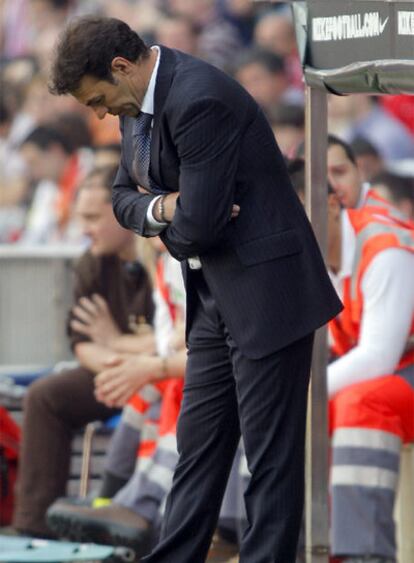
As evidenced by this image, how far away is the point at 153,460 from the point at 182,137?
7.85 ft

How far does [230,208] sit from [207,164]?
0.14m

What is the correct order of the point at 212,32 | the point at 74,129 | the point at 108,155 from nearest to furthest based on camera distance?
the point at 108,155
the point at 74,129
the point at 212,32

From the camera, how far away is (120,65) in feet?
14.8

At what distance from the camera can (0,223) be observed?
43.8 ft

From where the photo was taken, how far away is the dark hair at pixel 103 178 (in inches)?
293

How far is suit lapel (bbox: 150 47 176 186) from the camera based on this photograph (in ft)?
14.8

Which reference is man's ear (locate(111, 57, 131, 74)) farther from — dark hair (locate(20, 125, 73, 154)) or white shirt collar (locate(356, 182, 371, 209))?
dark hair (locate(20, 125, 73, 154))

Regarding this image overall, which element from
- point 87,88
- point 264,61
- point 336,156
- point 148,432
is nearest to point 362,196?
point 336,156

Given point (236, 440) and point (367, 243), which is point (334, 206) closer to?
point (367, 243)

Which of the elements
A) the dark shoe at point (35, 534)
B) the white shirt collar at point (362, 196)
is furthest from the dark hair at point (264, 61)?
the white shirt collar at point (362, 196)

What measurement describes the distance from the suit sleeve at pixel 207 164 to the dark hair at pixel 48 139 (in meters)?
8.76

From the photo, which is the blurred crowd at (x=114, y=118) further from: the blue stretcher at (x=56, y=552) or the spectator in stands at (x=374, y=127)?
the blue stretcher at (x=56, y=552)

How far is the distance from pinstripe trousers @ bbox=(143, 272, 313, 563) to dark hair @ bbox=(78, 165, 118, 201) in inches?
103

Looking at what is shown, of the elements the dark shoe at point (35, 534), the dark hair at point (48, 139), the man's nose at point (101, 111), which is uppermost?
the man's nose at point (101, 111)
